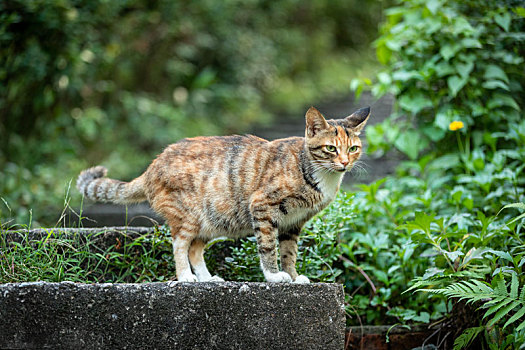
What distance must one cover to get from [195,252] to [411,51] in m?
3.03

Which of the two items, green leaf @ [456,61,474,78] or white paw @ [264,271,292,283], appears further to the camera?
green leaf @ [456,61,474,78]

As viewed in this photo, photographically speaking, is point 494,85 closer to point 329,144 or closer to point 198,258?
point 329,144

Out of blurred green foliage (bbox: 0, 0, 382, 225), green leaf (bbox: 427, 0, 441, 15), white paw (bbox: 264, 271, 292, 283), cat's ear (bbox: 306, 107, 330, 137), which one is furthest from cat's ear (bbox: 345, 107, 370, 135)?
blurred green foliage (bbox: 0, 0, 382, 225)

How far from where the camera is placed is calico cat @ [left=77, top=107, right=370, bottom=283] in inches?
125

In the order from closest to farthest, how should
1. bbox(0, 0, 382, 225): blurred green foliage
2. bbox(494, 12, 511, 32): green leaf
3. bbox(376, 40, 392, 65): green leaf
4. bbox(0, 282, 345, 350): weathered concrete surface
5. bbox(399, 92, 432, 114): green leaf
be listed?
bbox(0, 282, 345, 350): weathered concrete surface
bbox(494, 12, 511, 32): green leaf
bbox(399, 92, 432, 114): green leaf
bbox(376, 40, 392, 65): green leaf
bbox(0, 0, 382, 225): blurred green foliage

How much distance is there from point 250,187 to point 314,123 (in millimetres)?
551

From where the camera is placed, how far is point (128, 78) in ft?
30.3

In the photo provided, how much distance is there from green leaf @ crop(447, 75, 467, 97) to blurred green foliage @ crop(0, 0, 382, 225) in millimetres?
3393

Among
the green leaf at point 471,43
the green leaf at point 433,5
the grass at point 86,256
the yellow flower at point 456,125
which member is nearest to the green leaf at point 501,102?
Result: the green leaf at point 471,43

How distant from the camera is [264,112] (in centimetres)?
1052

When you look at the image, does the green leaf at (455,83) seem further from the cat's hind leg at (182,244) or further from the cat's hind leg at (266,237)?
the cat's hind leg at (182,244)

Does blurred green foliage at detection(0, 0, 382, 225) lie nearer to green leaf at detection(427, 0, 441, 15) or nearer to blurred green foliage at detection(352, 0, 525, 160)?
blurred green foliage at detection(352, 0, 525, 160)

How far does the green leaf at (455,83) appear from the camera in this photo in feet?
15.1

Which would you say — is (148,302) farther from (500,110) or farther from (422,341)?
(500,110)
